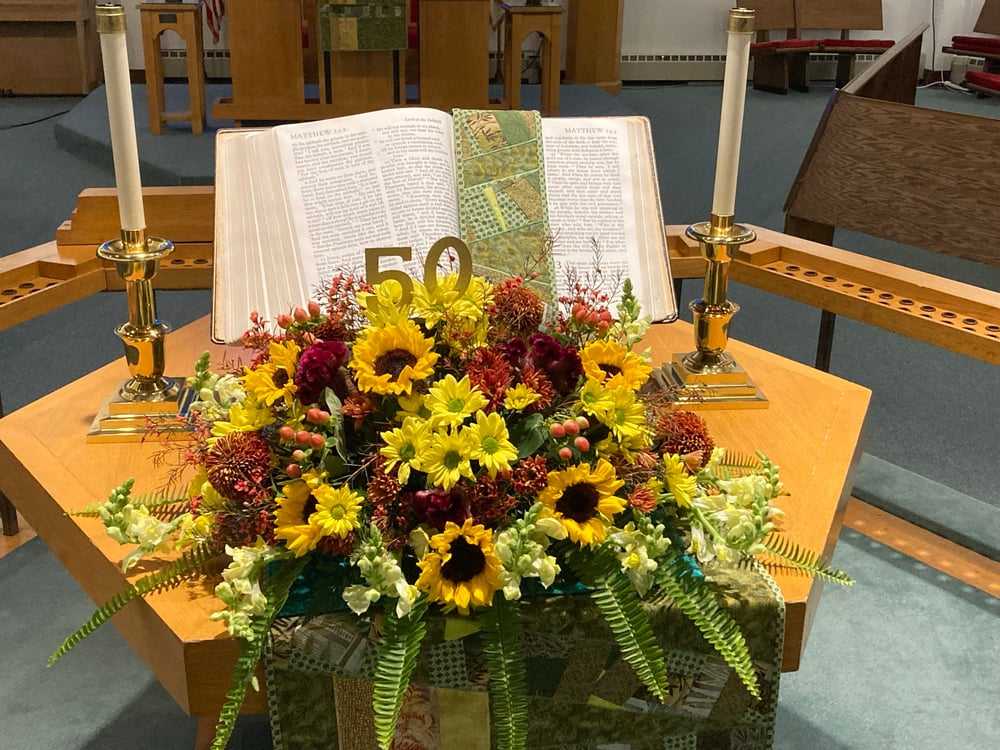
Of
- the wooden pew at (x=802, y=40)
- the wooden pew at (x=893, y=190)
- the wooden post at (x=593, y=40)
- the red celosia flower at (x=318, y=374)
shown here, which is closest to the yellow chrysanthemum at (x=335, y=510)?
the red celosia flower at (x=318, y=374)

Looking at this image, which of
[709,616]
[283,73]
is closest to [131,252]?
[709,616]

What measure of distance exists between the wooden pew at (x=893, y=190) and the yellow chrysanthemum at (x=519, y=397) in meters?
1.04

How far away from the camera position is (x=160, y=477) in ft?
3.90

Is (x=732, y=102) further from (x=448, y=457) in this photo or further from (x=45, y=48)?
(x=45, y=48)

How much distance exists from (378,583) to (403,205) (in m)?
0.66

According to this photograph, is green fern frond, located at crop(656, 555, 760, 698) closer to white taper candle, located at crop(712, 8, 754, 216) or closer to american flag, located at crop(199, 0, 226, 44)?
white taper candle, located at crop(712, 8, 754, 216)

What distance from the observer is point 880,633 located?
195cm

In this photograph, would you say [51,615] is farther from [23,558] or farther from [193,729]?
[193,729]

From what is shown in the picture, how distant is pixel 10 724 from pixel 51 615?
29 centimetres

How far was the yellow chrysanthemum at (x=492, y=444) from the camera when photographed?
0.88m

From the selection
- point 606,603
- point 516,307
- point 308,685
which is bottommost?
point 308,685

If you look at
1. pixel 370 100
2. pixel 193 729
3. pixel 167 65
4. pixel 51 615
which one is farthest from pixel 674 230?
pixel 167 65

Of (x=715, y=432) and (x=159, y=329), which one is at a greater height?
(x=159, y=329)

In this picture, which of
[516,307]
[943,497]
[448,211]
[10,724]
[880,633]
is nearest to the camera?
[516,307]
